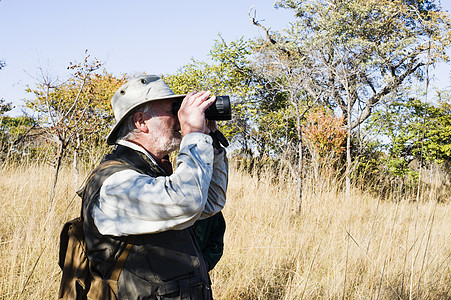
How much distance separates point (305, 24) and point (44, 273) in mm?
12522

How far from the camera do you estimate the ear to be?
4.79ft

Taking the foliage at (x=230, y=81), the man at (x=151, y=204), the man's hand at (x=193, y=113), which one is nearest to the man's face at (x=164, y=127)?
the man at (x=151, y=204)

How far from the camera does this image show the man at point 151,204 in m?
1.15

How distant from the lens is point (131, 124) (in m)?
1.49

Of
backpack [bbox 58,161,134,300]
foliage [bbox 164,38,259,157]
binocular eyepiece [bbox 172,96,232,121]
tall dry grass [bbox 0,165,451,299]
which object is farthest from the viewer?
foliage [bbox 164,38,259,157]

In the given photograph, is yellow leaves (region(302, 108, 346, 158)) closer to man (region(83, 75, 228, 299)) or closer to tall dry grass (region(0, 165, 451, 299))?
tall dry grass (region(0, 165, 451, 299))

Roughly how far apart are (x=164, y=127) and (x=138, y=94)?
16 centimetres

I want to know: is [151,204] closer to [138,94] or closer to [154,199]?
[154,199]

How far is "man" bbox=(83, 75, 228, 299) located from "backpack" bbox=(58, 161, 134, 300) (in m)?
0.02

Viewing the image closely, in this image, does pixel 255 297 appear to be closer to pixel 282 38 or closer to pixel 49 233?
pixel 49 233

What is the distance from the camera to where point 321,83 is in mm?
13422

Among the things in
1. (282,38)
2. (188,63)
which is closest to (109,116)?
(188,63)

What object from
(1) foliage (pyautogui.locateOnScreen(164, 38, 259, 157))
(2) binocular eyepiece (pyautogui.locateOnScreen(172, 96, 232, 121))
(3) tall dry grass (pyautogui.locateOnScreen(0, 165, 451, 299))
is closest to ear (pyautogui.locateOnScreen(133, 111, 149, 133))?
(2) binocular eyepiece (pyautogui.locateOnScreen(172, 96, 232, 121))

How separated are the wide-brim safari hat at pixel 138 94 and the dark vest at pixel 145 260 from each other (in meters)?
0.27
